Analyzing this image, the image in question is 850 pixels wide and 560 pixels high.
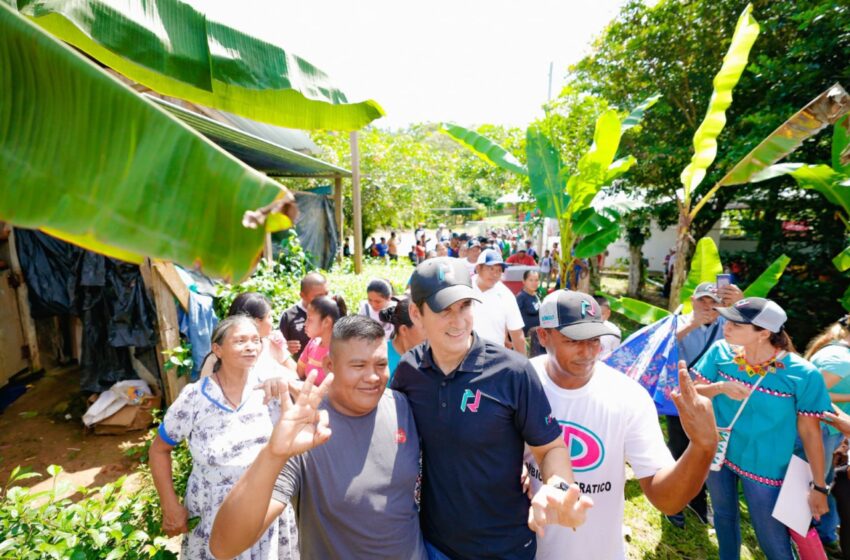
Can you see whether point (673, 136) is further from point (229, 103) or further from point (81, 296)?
point (81, 296)

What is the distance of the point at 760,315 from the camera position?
8.21 feet

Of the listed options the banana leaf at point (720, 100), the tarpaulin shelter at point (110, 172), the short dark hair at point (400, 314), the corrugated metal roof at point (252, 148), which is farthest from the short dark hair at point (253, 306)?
the banana leaf at point (720, 100)

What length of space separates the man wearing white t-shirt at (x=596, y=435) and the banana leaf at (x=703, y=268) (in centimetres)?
304

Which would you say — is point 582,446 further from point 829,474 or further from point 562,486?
point 829,474

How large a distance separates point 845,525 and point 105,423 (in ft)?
20.9

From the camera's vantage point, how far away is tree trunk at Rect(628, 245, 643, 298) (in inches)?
485

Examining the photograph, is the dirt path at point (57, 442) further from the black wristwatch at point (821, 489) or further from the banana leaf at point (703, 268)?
the banana leaf at point (703, 268)

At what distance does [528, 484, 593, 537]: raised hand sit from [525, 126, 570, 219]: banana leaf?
16.7ft

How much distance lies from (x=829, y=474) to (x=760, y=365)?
3.23ft

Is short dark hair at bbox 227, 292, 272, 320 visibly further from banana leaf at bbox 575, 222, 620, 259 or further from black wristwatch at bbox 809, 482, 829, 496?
banana leaf at bbox 575, 222, 620, 259

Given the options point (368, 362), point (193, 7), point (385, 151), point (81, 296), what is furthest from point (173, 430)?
point (385, 151)

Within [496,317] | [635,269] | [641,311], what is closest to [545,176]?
[641,311]

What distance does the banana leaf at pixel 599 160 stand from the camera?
17.8 feet

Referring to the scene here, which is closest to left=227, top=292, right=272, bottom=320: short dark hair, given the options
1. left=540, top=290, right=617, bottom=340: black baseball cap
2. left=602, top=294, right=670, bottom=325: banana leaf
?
left=540, top=290, right=617, bottom=340: black baseball cap
